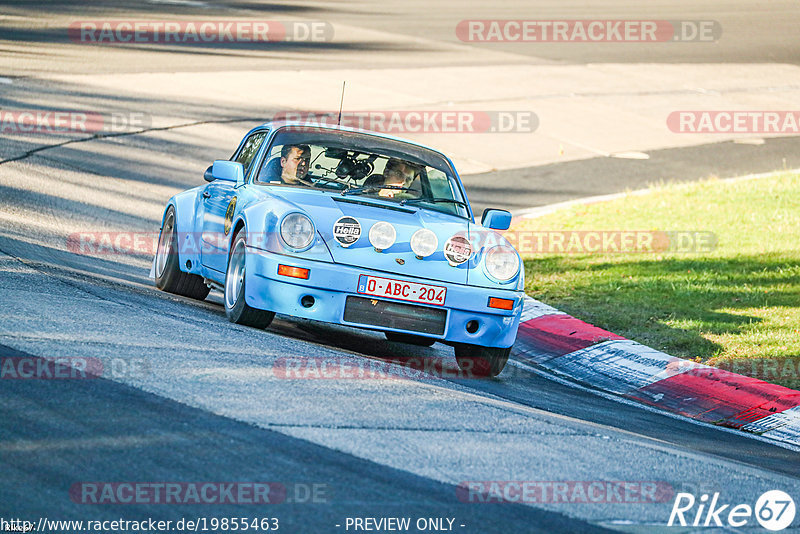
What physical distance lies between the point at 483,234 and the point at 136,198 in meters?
6.83

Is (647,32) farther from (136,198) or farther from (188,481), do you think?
(188,481)

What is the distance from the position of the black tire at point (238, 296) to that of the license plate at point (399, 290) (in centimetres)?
74

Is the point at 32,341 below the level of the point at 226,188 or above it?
below

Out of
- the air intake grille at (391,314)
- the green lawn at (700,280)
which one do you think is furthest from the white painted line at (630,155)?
the air intake grille at (391,314)

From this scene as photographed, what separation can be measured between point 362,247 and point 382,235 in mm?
161

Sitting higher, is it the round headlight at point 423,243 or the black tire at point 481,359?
the round headlight at point 423,243

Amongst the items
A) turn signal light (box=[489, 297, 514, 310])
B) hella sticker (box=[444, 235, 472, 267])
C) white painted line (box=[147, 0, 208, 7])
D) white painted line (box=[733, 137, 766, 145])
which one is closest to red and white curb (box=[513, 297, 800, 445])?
turn signal light (box=[489, 297, 514, 310])

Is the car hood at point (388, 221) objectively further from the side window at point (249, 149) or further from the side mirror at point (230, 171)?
the side window at point (249, 149)

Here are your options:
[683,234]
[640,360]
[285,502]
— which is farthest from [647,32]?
[285,502]

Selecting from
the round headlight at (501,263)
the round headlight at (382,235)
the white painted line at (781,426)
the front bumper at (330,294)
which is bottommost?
the white painted line at (781,426)

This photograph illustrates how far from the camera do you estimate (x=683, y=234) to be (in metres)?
12.8

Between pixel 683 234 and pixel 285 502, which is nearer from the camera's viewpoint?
pixel 285 502

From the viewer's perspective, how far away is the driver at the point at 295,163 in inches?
316

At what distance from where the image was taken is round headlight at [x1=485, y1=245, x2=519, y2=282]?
7.30 m
